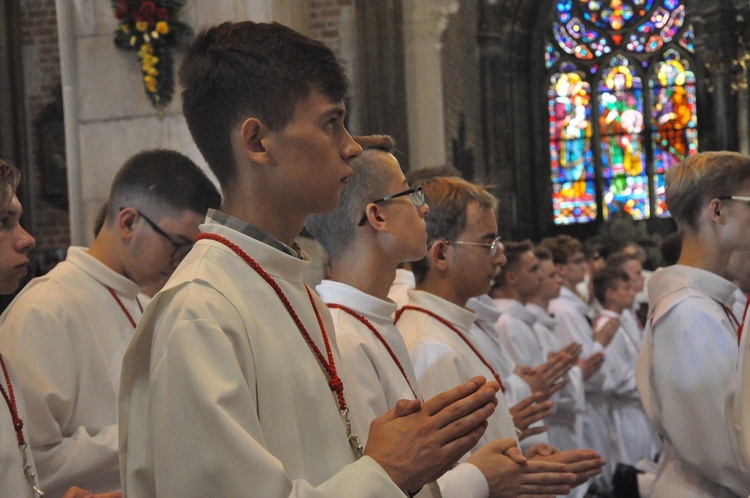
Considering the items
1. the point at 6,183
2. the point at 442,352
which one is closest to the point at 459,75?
the point at 442,352

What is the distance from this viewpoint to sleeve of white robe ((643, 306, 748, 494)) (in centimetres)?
344

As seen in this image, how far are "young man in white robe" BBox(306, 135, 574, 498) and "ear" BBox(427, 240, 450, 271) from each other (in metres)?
0.65

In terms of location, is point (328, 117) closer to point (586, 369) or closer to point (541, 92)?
point (586, 369)

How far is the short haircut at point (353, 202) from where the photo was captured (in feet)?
9.86

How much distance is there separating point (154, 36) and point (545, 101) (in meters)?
18.2

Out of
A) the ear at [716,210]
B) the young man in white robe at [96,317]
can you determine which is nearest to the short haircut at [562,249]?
the ear at [716,210]

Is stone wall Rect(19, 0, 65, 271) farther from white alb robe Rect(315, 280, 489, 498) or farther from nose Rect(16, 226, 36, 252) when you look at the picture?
white alb robe Rect(315, 280, 489, 498)

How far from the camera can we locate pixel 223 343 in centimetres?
176

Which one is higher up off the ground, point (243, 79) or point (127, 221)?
point (243, 79)

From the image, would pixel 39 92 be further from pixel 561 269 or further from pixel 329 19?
pixel 561 269

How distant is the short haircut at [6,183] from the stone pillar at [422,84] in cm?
852

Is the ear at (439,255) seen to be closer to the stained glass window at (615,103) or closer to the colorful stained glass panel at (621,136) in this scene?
the stained glass window at (615,103)

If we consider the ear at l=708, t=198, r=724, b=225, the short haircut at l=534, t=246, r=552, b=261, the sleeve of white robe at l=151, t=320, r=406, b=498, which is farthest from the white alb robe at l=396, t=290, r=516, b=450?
the short haircut at l=534, t=246, r=552, b=261

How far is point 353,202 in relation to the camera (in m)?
3.01
